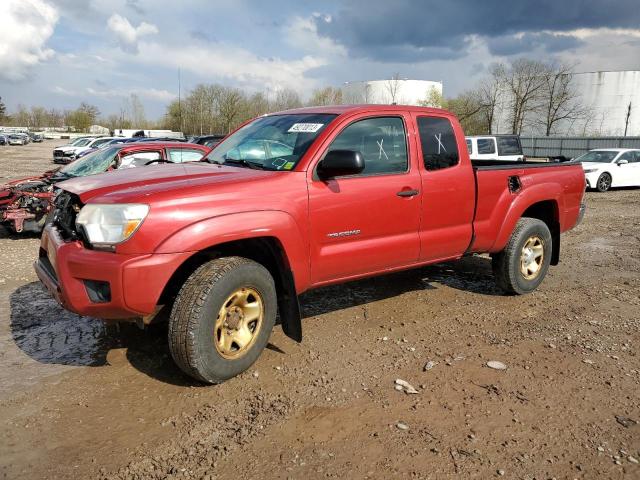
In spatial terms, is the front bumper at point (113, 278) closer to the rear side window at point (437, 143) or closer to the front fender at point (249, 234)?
the front fender at point (249, 234)

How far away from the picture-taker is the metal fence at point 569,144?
37906mm

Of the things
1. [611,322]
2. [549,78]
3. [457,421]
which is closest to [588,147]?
[549,78]

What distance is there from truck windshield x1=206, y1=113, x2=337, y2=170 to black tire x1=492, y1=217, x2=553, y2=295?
98.9 inches

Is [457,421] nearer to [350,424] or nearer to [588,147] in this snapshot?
[350,424]

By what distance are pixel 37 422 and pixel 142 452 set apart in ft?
2.57

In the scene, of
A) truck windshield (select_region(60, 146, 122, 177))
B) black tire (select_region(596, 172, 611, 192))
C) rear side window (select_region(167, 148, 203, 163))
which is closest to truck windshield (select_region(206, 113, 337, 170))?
rear side window (select_region(167, 148, 203, 163))

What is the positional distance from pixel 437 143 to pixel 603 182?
15.6 metres

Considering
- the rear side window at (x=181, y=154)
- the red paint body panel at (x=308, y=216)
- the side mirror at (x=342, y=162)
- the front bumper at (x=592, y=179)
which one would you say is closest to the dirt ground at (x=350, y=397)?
the red paint body panel at (x=308, y=216)

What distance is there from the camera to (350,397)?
3.41 metres

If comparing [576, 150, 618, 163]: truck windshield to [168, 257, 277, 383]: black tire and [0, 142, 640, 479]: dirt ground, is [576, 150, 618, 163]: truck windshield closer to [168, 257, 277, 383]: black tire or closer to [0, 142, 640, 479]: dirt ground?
[0, 142, 640, 479]: dirt ground

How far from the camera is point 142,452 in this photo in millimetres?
2803

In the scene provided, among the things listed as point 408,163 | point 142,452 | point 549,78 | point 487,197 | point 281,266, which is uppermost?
point 549,78

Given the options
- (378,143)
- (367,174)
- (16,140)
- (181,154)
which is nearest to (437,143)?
(378,143)

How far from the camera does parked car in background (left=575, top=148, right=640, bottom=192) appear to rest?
57.1 ft
